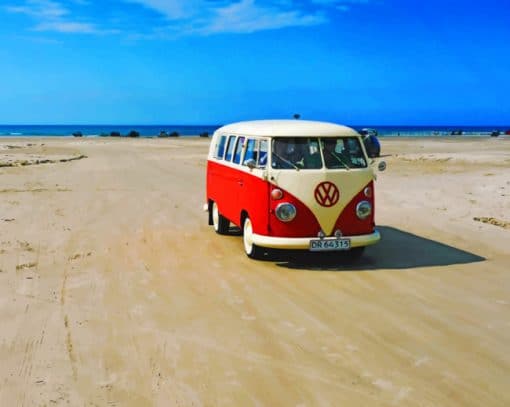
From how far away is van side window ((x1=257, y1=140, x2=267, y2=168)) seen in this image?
31.3 ft

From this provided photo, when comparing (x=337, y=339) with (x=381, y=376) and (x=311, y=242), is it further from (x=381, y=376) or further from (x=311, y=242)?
(x=311, y=242)

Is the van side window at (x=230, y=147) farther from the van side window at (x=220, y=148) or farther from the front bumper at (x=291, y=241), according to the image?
the front bumper at (x=291, y=241)

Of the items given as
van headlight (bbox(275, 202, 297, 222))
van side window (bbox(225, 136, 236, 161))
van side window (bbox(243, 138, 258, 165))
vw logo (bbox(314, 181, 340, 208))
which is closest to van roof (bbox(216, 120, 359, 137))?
van side window (bbox(243, 138, 258, 165))

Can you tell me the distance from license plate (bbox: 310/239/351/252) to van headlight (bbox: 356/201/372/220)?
0.45 metres

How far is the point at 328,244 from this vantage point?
9219mm

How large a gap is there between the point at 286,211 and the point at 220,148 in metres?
3.18

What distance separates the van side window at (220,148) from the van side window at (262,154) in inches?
80.0

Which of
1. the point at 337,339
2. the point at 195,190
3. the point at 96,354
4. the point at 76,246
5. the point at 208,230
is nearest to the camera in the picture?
the point at 96,354

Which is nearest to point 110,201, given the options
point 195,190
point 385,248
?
point 195,190

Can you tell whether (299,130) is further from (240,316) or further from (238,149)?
(240,316)

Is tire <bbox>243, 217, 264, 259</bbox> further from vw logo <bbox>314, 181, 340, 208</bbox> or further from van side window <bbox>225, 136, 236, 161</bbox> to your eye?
van side window <bbox>225, 136, 236, 161</bbox>

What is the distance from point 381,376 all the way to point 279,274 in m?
3.62

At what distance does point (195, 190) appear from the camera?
19.2 m

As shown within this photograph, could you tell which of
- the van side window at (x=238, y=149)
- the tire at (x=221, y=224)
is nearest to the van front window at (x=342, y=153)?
the van side window at (x=238, y=149)
